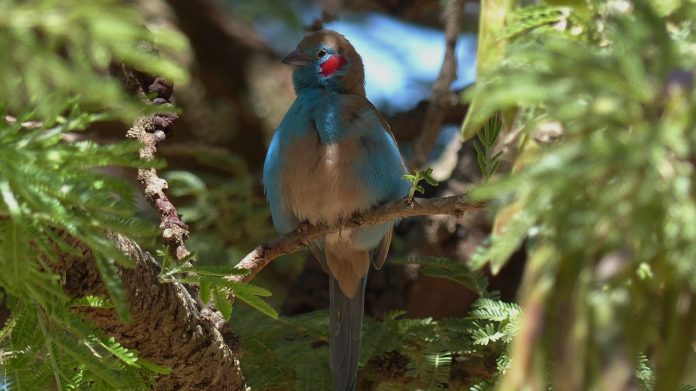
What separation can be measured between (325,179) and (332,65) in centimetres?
90

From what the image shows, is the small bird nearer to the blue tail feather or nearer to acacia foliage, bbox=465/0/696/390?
the blue tail feather

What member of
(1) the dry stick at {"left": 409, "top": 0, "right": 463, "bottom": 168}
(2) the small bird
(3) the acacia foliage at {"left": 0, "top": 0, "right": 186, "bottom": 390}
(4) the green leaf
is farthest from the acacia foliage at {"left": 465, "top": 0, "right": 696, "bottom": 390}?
(1) the dry stick at {"left": 409, "top": 0, "right": 463, "bottom": 168}

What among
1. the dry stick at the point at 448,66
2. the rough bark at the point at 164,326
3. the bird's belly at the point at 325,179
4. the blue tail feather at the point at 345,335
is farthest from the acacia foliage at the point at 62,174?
the dry stick at the point at 448,66

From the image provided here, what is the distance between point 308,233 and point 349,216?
72 centimetres

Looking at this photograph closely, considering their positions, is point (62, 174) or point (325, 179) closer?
point (62, 174)

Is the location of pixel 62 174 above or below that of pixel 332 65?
above

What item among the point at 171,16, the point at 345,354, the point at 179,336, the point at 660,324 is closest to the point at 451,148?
the point at 171,16

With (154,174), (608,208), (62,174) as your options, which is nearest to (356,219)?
(154,174)

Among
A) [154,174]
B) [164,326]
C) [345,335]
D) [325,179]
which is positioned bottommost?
[345,335]

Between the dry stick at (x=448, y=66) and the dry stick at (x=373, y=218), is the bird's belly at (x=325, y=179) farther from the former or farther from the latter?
the dry stick at (x=448, y=66)

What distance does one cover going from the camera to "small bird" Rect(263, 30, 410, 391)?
4355mm

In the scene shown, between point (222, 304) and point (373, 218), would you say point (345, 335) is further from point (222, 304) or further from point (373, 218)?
point (222, 304)

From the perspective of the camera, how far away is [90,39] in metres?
1.54

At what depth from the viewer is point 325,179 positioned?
14.4 feet
